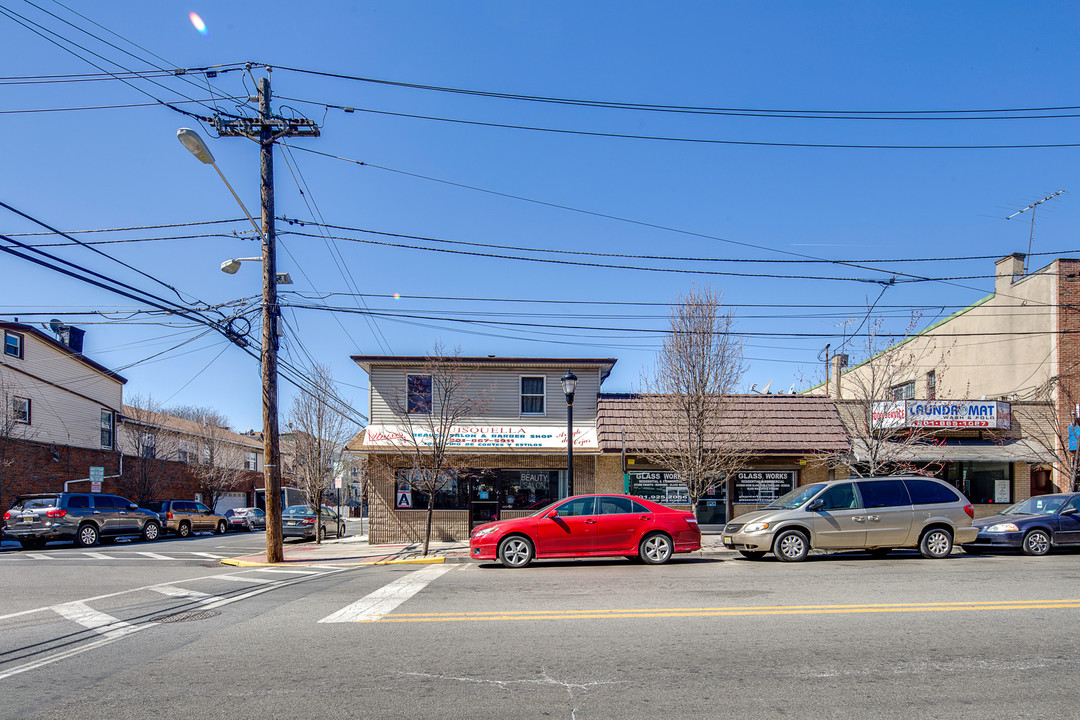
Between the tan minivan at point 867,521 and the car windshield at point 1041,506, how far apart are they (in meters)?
1.95

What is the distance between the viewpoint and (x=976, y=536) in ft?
45.0

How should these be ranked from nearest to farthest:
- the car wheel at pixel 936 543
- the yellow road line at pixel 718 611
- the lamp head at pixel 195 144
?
the yellow road line at pixel 718 611
the lamp head at pixel 195 144
the car wheel at pixel 936 543

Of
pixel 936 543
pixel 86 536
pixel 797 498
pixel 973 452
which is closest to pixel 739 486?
pixel 797 498

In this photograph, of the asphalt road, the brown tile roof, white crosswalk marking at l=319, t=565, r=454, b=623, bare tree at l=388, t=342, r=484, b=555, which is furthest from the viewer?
the brown tile roof

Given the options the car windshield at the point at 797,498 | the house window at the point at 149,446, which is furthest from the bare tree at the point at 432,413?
the house window at the point at 149,446

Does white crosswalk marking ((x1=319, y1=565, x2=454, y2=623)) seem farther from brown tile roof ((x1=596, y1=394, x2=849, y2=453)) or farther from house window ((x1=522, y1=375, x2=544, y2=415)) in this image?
house window ((x1=522, y1=375, x2=544, y2=415))

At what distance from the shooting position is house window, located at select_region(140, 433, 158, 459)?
36956 millimetres

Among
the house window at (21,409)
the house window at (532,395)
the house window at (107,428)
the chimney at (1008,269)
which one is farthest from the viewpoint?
the house window at (107,428)

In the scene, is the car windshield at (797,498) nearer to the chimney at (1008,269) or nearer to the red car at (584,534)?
the red car at (584,534)

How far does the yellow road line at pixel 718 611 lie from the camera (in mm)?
8141

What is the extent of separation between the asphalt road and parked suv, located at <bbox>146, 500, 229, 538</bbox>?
19838 millimetres

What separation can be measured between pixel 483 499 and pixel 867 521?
1049 centimetres

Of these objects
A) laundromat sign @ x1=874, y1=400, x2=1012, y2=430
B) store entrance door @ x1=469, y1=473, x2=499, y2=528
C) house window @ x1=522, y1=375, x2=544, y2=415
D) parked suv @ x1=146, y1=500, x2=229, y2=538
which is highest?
house window @ x1=522, y1=375, x2=544, y2=415

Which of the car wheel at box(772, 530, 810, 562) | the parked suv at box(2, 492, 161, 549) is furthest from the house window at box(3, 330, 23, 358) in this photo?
the car wheel at box(772, 530, 810, 562)
